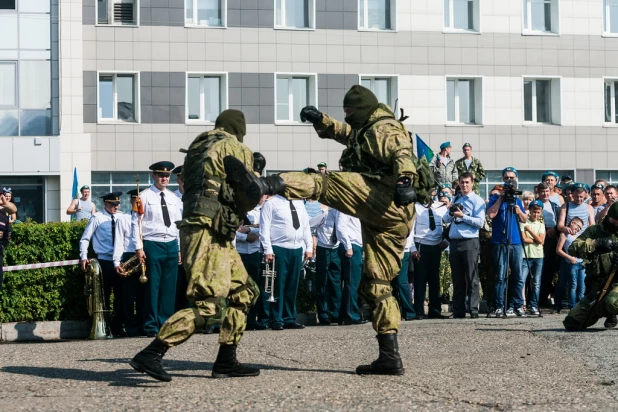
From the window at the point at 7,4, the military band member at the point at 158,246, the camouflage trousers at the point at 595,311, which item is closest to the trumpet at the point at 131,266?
the military band member at the point at 158,246

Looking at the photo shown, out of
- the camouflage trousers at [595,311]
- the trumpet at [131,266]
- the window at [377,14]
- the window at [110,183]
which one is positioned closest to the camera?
the camouflage trousers at [595,311]

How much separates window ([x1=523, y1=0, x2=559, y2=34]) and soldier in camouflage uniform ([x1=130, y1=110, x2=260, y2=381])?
2708cm

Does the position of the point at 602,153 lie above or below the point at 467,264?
above

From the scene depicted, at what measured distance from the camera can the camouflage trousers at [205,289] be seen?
28.0 feet

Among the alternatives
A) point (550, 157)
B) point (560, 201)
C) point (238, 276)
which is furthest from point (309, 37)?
point (238, 276)

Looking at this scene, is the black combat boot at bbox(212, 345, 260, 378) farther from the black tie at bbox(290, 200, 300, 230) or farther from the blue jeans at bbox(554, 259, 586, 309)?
the blue jeans at bbox(554, 259, 586, 309)

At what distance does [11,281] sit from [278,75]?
1856cm

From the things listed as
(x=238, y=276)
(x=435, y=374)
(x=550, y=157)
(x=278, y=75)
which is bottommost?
(x=435, y=374)

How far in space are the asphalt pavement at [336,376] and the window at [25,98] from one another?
1926cm

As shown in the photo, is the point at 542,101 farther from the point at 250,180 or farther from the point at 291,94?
the point at 250,180

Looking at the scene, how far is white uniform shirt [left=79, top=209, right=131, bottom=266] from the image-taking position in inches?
591

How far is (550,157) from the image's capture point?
1368 inches

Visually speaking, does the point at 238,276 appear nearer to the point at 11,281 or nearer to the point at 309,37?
the point at 11,281

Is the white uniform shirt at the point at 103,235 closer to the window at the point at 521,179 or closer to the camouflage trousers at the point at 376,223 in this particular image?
the camouflage trousers at the point at 376,223
